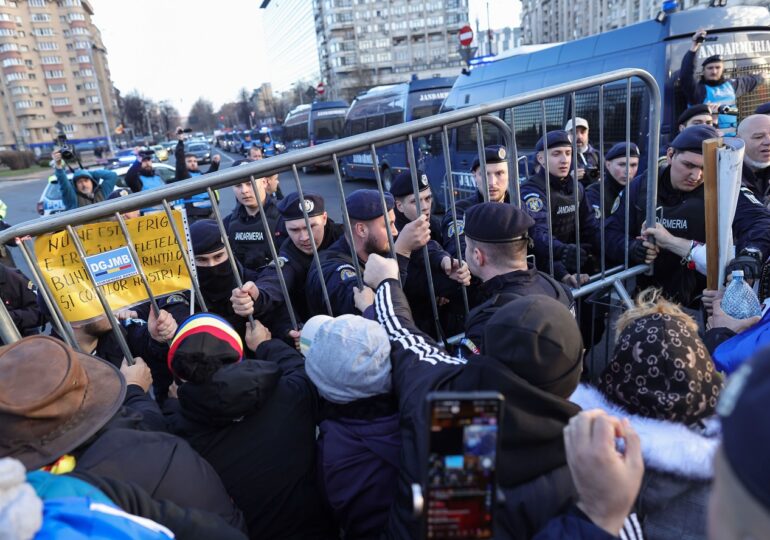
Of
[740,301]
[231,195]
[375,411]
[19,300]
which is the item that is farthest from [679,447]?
[231,195]

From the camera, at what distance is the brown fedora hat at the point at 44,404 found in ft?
4.13

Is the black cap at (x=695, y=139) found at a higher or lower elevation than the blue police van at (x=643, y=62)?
lower

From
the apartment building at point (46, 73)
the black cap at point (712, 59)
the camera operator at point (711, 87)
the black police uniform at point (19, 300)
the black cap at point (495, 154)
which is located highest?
the apartment building at point (46, 73)

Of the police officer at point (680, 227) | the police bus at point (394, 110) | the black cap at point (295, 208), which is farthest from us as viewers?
the police bus at point (394, 110)

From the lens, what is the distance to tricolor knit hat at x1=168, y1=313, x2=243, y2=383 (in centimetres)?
165

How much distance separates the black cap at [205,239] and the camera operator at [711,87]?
577 cm

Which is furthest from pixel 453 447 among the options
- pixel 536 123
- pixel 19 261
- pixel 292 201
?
pixel 19 261

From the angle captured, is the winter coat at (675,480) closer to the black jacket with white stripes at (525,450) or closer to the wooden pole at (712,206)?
the black jacket with white stripes at (525,450)

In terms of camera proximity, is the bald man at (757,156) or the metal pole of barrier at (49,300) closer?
the metal pole of barrier at (49,300)

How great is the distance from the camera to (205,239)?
2707 mm

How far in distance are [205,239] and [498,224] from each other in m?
1.57

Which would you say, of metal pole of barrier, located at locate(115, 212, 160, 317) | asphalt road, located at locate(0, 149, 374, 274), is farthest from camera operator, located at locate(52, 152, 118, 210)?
metal pole of barrier, located at locate(115, 212, 160, 317)

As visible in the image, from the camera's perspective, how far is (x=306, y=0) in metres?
107

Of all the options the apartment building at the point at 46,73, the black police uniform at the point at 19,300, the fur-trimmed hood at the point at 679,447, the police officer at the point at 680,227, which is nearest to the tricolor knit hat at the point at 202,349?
the fur-trimmed hood at the point at 679,447
